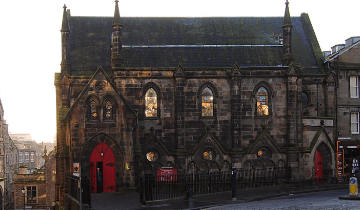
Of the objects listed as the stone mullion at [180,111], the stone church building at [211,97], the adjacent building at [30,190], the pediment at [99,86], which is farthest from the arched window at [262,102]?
the adjacent building at [30,190]

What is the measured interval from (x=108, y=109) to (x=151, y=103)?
4069 mm

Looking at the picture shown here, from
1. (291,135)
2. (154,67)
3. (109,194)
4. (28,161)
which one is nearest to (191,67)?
(154,67)

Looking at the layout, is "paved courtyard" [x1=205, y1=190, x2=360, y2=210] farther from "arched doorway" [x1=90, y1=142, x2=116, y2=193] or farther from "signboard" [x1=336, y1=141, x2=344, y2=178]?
"signboard" [x1=336, y1=141, x2=344, y2=178]

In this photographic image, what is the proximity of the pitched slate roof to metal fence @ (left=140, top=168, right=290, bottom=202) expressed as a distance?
25.6ft

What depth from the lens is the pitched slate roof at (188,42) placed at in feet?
112

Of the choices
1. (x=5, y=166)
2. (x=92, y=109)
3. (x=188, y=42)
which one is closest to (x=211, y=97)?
(x=188, y=42)

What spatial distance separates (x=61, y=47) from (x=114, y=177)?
9887mm

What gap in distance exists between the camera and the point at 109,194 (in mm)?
28312

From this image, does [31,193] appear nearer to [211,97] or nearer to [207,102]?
[207,102]

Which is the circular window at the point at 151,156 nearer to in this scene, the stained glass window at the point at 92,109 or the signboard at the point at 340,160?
the stained glass window at the point at 92,109

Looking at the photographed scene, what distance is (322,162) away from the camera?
34062 mm

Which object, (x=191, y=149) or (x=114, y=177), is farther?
(x=191, y=149)

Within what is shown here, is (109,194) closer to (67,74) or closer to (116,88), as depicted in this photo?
(116,88)

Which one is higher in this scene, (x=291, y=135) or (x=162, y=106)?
(x=162, y=106)
